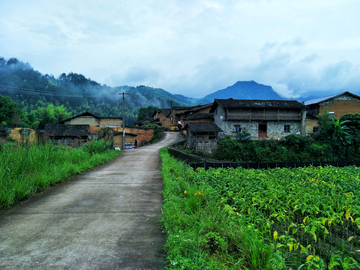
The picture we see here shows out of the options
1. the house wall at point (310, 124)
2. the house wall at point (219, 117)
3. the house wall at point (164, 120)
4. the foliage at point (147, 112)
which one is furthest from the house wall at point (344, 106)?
the foliage at point (147, 112)

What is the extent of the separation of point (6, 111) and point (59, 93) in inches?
2939

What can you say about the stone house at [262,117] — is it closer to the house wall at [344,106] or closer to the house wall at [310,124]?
the house wall at [310,124]

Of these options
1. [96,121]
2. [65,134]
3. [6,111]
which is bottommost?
[65,134]

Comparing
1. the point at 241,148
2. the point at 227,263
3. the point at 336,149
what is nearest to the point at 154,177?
the point at 227,263

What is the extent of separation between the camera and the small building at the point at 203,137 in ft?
91.7

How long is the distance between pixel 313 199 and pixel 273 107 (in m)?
27.8

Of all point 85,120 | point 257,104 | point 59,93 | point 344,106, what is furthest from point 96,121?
point 59,93

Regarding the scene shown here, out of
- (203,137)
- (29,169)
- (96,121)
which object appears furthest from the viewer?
(96,121)

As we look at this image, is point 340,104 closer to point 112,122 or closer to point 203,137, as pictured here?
point 203,137

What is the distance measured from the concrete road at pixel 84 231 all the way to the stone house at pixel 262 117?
27.1 m

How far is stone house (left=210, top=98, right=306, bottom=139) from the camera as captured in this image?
31.1 meters

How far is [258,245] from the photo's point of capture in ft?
9.04

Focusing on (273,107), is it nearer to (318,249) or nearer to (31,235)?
(318,249)

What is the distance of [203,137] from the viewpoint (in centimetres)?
2814
